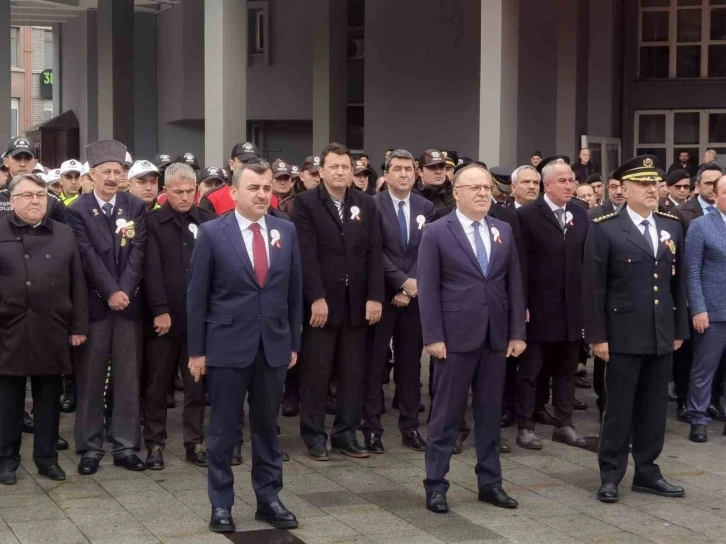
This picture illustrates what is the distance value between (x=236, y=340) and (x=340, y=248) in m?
2.06

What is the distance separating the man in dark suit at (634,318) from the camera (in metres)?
7.72

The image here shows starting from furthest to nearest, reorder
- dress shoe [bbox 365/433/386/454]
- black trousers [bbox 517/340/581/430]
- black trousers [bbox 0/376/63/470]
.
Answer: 1. black trousers [bbox 517/340/581/430]
2. dress shoe [bbox 365/433/386/454]
3. black trousers [bbox 0/376/63/470]

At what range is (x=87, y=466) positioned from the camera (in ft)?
27.3

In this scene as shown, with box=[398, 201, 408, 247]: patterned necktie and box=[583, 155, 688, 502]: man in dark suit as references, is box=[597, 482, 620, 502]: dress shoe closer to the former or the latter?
box=[583, 155, 688, 502]: man in dark suit

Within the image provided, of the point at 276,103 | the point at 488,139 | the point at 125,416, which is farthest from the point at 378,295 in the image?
the point at 276,103

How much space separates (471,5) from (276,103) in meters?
6.35

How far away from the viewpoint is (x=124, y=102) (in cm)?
3039

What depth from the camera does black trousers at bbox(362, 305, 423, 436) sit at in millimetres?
9234

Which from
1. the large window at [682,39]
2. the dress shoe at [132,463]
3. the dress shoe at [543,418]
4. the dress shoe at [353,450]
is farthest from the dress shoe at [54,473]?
the large window at [682,39]

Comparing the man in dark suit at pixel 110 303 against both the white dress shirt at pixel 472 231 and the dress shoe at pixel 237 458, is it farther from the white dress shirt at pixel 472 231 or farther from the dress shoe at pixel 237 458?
the white dress shirt at pixel 472 231

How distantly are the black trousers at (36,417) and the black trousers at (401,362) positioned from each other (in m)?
2.31

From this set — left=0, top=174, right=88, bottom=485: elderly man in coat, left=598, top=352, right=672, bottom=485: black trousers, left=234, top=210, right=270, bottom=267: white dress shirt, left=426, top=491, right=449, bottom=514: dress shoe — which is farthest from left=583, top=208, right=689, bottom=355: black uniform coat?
left=0, top=174, right=88, bottom=485: elderly man in coat

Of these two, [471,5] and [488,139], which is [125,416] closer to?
[488,139]

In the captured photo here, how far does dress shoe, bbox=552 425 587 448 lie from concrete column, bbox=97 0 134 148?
72.7 ft
